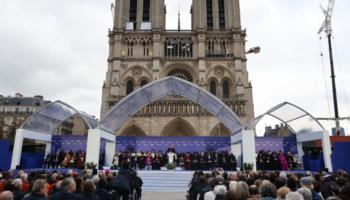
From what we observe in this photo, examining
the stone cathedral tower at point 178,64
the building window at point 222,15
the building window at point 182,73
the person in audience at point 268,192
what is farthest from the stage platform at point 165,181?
the building window at point 222,15

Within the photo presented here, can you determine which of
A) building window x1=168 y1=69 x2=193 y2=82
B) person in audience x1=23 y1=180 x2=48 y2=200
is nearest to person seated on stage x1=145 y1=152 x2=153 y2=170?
person in audience x1=23 y1=180 x2=48 y2=200

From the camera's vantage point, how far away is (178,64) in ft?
103

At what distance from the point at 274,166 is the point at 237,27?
883 inches

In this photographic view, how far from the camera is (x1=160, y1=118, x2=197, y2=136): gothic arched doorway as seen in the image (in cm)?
2796

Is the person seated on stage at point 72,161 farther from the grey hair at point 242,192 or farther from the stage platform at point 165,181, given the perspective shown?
the grey hair at point 242,192

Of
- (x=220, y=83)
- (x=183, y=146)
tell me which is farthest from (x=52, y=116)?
(x=220, y=83)

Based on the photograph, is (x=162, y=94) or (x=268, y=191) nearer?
(x=268, y=191)

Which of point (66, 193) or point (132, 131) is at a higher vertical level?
point (132, 131)

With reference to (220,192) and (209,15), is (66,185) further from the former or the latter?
(209,15)

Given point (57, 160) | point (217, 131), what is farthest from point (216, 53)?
point (57, 160)

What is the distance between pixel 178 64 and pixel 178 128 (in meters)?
8.74

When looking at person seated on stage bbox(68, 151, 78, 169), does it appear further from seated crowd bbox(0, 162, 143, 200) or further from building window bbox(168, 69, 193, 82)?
building window bbox(168, 69, 193, 82)

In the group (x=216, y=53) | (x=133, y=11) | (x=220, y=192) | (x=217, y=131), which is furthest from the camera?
(x=133, y=11)

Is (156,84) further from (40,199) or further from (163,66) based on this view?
(163,66)
